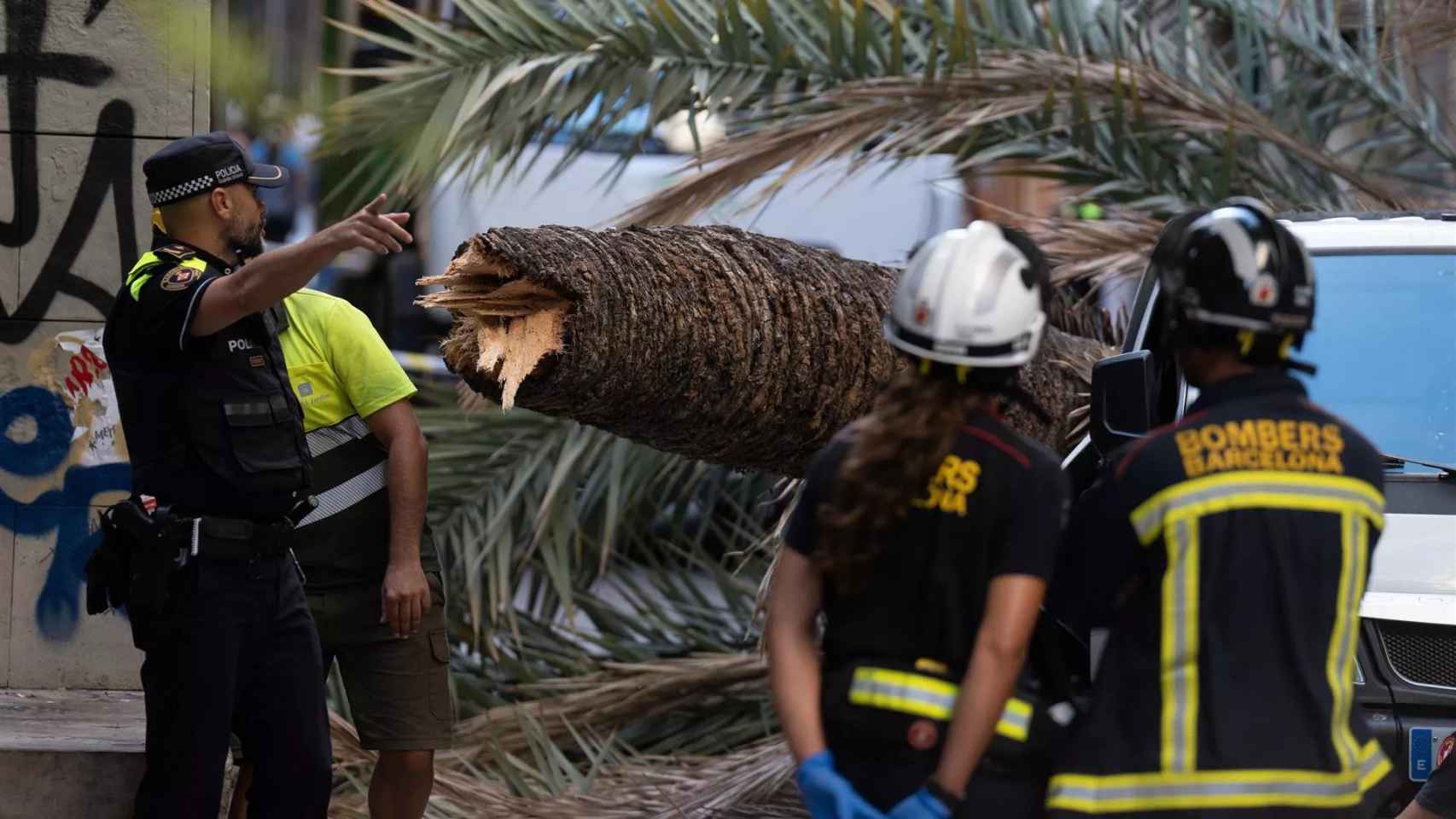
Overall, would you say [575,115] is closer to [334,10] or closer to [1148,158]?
[1148,158]

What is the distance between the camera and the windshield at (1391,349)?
16.0 feet

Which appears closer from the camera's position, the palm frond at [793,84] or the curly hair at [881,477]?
the curly hair at [881,477]

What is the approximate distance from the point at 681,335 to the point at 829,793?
201 cm

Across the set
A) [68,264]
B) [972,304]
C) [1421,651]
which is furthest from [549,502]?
[972,304]

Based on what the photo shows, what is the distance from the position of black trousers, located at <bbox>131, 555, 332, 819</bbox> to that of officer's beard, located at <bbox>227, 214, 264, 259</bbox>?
682 millimetres

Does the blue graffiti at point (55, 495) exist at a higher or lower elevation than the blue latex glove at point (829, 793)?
lower

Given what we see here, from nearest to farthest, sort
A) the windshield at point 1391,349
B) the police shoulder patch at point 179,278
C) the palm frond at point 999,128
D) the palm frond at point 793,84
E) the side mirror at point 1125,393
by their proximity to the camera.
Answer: the police shoulder patch at point 179,278 → the side mirror at point 1125,393 → the windshield at point 1391,349 → the palm frond at point 999,128 → the palm frond at point 793,84

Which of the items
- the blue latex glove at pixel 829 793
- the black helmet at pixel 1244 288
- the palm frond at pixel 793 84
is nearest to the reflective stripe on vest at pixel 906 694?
the blue latex glove at pixel 829 793

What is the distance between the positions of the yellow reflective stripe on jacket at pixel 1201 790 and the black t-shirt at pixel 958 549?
24 centimetres

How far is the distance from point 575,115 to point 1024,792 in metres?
5.24

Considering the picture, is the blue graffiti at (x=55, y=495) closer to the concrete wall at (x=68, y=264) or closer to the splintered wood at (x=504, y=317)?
the concrete wall at (x=68, y=264)

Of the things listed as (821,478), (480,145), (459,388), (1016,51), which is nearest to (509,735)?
(459,388)

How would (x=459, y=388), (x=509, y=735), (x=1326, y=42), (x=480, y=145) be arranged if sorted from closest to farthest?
1. (x=509, y=735)
2. (x=459, y=388)
3. (x=480, y=145)
4. (x=1326, y=42)

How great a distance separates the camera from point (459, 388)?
683cm
